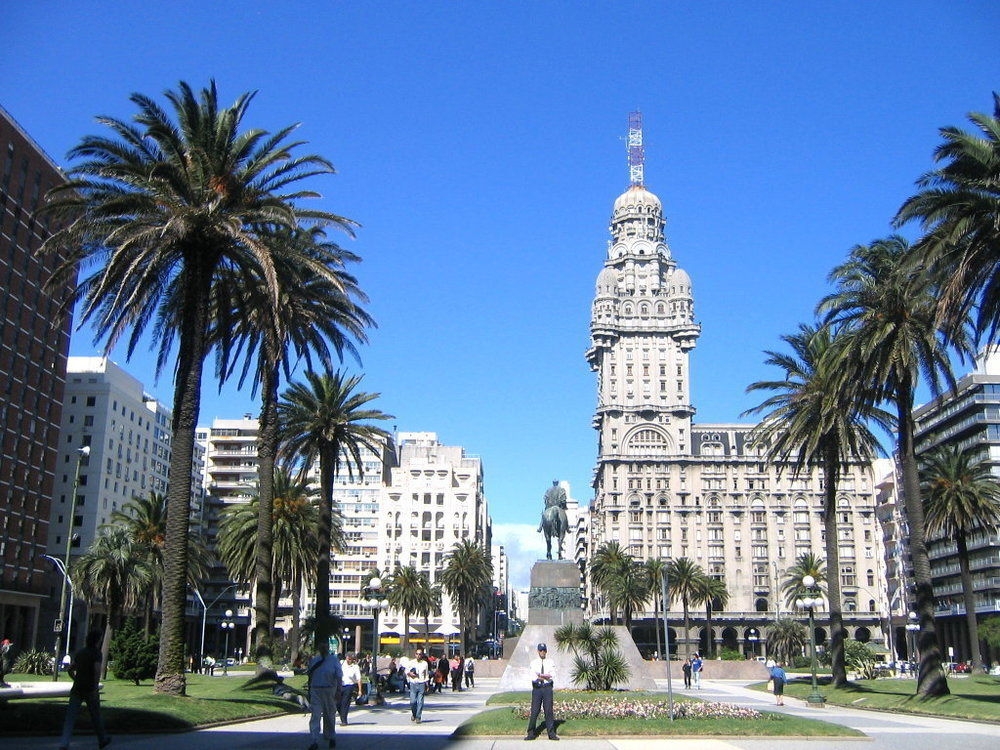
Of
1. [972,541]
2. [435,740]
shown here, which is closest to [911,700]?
[435,740]

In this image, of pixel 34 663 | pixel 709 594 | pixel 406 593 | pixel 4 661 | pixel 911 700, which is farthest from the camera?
pixel 709 594

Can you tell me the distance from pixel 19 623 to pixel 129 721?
63102mm

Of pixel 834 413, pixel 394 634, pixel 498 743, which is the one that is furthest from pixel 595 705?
pixel 394 634

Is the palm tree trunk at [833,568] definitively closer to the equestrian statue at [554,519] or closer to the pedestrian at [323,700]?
the equestrian statue at [554,519]

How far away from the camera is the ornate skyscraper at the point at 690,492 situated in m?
135

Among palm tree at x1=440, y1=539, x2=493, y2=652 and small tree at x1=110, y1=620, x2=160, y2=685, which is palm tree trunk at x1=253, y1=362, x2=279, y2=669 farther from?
palm tree at x1=440, y1=539, x2=493, y2=652

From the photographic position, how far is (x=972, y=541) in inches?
3777

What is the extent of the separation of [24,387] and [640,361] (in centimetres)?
9333

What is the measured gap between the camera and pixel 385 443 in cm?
4741

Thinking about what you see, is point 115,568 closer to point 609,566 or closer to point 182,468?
point 182,468

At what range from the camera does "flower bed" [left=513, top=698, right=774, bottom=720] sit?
79.9ft

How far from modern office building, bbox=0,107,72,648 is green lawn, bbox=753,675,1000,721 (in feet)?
189

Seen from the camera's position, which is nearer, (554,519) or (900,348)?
(900,348)

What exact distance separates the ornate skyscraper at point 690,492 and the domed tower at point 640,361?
7.2 inches
